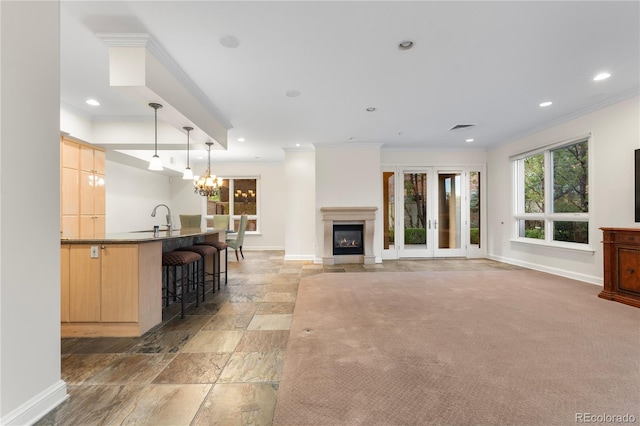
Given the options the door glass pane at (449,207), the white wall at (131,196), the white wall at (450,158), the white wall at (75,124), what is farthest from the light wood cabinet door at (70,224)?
the door glass pane at (449,207)

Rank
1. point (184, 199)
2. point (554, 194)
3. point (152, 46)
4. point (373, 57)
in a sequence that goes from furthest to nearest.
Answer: point (184, 199), point (554, 194), point (373, 57), point (152, 46)

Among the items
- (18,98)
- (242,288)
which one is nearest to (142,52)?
(18,98)

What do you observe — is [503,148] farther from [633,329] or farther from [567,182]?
[633,329]

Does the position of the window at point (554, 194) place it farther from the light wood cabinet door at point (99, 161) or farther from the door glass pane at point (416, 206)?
the light wood cabinet door at point (99, 161)

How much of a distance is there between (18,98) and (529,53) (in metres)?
4.06

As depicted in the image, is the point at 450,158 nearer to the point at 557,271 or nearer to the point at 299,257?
the point at 557,271

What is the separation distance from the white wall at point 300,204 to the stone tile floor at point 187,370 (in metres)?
3.41

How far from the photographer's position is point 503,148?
6262 mm

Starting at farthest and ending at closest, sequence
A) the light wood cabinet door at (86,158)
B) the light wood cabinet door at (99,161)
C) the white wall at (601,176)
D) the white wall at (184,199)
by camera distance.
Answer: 1. the white wall at (184,199)
2. the light wood cabinet door at (99,161)
3. the light wood cabinet door at (86,158)
4. the white wall at (601,176)

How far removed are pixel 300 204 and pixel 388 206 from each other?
7.20 ft

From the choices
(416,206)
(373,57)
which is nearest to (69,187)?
(373,57)

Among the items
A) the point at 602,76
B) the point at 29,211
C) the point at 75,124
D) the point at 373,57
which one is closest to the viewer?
the point at 29,211

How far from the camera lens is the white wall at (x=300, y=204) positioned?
6918mm

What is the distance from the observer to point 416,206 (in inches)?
272
